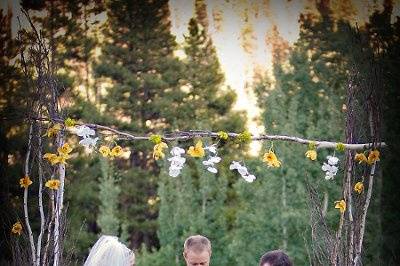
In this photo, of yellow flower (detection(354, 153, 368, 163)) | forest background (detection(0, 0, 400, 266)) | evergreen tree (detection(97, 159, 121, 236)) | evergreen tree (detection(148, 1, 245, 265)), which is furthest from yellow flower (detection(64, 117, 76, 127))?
evergreen tree (detection(97, 159, 121, 236))

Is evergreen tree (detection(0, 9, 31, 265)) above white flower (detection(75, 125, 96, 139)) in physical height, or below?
above

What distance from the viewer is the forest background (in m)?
8.88

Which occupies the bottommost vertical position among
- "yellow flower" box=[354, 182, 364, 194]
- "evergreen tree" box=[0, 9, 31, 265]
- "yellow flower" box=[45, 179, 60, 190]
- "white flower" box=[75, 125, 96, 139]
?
"yellow flower" box=[354, 182, 364, 194]

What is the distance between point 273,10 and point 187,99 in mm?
2851

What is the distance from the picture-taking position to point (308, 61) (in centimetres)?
1070

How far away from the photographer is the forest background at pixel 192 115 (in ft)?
29.1

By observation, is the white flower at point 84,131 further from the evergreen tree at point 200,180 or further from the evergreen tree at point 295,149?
the evergreen tree at point 200,180

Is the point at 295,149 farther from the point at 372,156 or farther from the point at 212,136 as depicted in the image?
the point at 212,136

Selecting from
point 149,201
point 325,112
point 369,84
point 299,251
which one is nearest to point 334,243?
point 369,84

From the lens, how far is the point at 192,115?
534 inches

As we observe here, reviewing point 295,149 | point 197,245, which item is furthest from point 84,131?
point 295,149

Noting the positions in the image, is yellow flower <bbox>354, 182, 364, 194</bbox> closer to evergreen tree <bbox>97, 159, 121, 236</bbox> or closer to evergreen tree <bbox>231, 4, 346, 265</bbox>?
evergreen tree <bbox>231, 4, 346, 265</bbox>

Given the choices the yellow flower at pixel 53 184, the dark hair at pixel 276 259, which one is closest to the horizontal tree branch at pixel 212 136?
the yellow flower at pixel 53 184

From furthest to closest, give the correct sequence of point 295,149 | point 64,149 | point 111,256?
point 295,149 < point 64,149 < point 111,256
